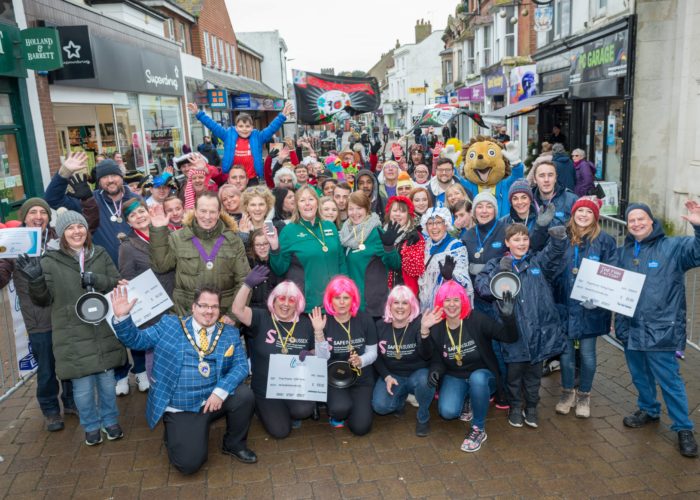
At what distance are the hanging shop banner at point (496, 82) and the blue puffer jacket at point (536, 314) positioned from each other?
21.1 meters

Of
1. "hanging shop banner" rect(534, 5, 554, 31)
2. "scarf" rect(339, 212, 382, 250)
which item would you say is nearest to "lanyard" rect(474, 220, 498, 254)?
"scarf" rect(339, 212, 382, 250)

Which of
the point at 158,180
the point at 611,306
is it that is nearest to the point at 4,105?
the point at 158,180

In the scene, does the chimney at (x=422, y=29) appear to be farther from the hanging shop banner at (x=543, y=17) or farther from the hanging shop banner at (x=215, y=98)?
the hanging shop banner at (x=543, y=17)

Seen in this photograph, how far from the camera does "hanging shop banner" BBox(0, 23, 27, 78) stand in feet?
28.4

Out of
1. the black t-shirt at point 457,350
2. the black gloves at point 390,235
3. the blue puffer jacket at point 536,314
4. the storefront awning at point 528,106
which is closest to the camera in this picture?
the blue puffer jacket at point 536,314

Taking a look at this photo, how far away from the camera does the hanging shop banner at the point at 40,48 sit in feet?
29.4

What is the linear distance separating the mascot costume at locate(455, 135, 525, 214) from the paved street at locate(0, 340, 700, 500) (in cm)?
290

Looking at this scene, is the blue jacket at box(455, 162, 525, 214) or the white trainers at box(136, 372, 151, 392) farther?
the blue jacket at box(455, 162, 525, 214)

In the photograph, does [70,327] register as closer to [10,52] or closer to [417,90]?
[10,52]

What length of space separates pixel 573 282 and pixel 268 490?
2.96m

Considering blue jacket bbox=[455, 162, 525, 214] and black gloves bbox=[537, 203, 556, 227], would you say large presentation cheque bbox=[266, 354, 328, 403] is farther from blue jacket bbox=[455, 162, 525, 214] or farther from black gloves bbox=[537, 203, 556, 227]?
blue jacket bbox=[455, 162, 525, 214]

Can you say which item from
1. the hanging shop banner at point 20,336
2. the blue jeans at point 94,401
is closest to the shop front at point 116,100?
the hanging shop banner at point 20,336

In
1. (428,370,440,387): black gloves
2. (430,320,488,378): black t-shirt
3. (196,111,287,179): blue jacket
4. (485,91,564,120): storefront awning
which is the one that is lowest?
(428,370,440,387): black gloves

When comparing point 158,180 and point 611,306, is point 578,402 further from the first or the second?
point 158,180
